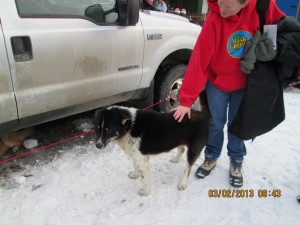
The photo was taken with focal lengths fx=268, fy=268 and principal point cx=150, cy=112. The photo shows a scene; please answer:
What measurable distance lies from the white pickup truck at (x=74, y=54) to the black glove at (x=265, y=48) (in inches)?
62.5

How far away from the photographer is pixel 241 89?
2.61 meters

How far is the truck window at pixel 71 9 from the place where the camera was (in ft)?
8.70

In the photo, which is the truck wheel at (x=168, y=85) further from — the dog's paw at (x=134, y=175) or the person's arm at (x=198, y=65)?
the person's arm at (x=198, y=65)

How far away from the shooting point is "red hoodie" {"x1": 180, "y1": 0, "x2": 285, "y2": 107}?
2248mm

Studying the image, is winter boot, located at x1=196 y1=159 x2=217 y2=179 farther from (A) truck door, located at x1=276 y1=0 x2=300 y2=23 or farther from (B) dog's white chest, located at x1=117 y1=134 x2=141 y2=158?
(A) truck door, located at x1=276 y1=0 x2=300 y2=23

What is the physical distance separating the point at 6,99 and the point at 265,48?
2438 millimetres

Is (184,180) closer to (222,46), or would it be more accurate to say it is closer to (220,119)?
(220,119)

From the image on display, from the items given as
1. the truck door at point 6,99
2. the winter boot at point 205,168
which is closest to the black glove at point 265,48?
the winter boot at point 205,168

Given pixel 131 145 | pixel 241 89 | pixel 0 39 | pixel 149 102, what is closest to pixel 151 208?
pixel 131 145

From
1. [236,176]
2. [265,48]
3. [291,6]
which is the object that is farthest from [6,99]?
[291,6]

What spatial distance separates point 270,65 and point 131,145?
1528mm

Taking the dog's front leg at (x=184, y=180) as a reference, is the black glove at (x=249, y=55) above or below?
above

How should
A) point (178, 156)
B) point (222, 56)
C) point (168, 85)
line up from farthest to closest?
point (168, 85) < point (178, 156) < point (222, 56)

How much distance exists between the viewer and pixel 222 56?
2391mm
